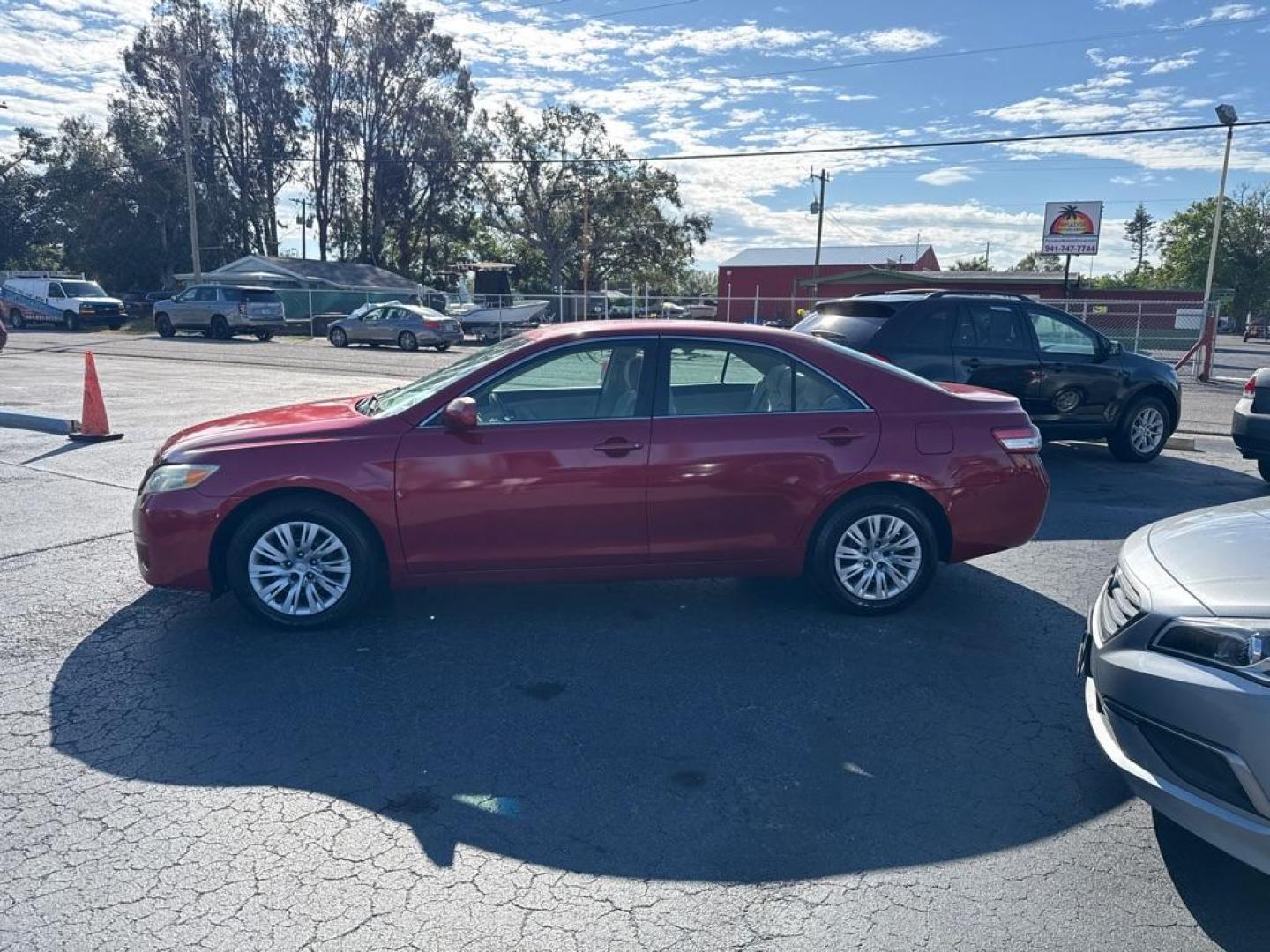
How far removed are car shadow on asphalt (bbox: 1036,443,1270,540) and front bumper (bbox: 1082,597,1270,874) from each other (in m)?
3.91

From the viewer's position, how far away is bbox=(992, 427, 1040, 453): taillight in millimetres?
4996

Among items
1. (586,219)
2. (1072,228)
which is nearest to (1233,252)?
(1072,228)

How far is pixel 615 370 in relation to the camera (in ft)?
15.9

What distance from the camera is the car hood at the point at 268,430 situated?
180 inches

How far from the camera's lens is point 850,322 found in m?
9.16

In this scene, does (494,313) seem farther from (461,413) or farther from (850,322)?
(461,413)

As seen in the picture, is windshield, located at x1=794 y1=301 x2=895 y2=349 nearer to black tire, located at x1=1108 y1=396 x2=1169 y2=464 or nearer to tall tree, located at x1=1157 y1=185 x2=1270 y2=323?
black tire, located at x1=1108 y1=396 x2=1169 y2=464

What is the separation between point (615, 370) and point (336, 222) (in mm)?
64295

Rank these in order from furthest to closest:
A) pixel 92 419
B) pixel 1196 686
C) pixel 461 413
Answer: pixel 92 419 → pixel 461 413 → pixel 1196 686

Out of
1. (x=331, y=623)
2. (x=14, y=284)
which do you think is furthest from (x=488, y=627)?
(x=14, y=284)

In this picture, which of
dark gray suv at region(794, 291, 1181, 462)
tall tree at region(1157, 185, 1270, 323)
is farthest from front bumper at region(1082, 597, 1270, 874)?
tall tree at region(1157, 185, 1270, 323)

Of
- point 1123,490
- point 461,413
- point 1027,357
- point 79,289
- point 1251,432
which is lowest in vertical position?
point 1123,490

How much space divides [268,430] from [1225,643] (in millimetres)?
4277

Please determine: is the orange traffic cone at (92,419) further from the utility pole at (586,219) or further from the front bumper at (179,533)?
the utility pole at (586,219)
